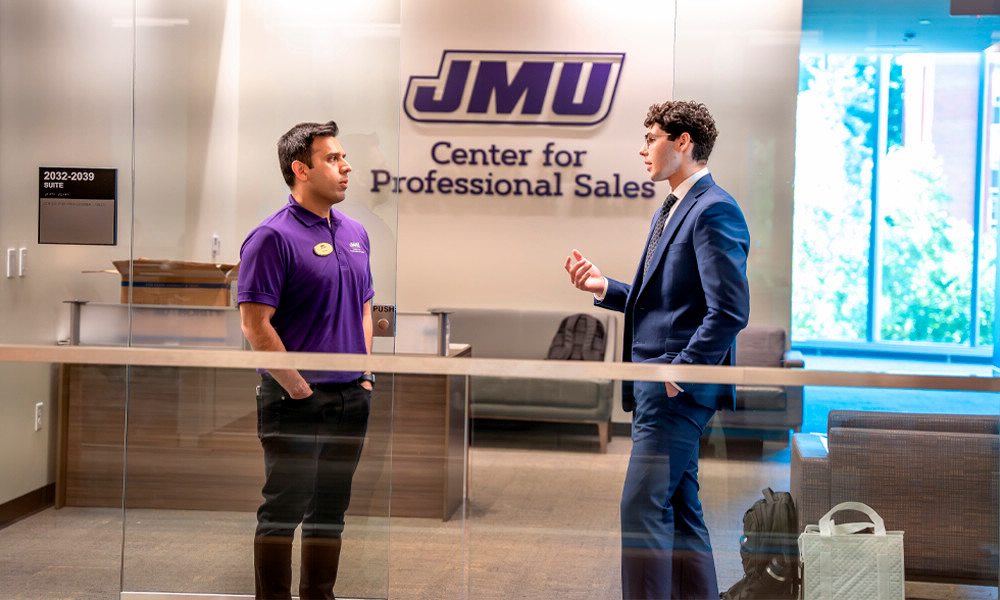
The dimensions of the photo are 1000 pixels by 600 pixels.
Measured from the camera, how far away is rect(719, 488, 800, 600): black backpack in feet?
9.20

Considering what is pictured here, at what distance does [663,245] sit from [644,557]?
0.95 metres

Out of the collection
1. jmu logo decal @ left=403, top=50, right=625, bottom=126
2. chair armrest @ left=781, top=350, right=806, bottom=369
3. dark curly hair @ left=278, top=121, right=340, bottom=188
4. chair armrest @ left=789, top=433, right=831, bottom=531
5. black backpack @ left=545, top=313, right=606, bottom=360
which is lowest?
chair armrest @ left=789, top=433, right=831, bottom=531

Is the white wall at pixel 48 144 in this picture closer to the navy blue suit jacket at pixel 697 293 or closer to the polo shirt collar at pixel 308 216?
the polo shirt collar at pixel 308 216

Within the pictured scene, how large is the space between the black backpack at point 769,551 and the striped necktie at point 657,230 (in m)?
0.79

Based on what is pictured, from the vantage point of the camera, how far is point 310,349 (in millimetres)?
2939

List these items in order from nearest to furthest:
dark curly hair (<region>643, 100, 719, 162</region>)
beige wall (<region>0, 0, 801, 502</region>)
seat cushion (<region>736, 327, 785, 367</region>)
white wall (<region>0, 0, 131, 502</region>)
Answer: dark curly hair (<region>643, 100, 719, 162</region>) < seat cushion (<region>736, 327, 785, 367</region>) < beige wall (<region>0, 0, 801, 502</region>) < white wall (<region>0, 0, 131, 502</region>)

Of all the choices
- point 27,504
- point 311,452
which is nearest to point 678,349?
point 311,452

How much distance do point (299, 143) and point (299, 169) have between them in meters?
0.09

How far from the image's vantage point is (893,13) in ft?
11.2

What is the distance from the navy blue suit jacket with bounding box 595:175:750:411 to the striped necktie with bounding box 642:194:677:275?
0.03 metres

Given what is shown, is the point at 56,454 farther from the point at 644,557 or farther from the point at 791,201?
the point at 791,201

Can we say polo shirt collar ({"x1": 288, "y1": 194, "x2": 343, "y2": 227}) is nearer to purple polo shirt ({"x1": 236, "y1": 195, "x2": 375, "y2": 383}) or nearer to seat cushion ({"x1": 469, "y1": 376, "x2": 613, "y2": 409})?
purple polo shirt ({"x1": 236, "y1": 195, "x2": 375, "y2": 383})

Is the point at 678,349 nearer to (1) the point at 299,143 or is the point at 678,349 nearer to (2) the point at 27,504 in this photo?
(1) the point at 299,143

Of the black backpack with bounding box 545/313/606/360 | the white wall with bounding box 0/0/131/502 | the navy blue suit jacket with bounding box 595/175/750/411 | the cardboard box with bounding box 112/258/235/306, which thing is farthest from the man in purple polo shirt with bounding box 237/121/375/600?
the black backpack with bounding box 545/313/606/360
